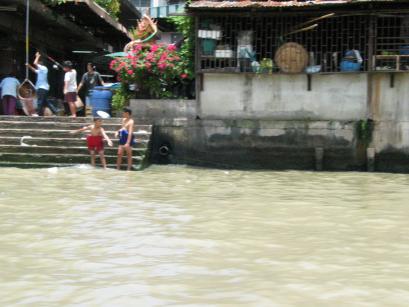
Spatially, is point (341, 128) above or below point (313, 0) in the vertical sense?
below

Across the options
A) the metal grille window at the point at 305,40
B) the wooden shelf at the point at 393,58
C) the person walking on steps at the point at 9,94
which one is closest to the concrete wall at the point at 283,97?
the metal grille window at the point at 305,40

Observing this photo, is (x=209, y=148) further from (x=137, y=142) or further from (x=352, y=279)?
(x=352, y=279)

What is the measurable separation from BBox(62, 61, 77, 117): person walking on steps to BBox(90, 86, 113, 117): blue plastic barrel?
19.0 inches

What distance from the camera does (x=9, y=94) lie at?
14.8 meters

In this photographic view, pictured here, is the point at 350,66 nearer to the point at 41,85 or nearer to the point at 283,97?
the point at 283,97

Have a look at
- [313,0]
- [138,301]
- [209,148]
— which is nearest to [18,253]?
[138,301]

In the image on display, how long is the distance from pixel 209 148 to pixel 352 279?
9.08m

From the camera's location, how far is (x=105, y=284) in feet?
13.7

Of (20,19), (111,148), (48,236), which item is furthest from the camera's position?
(20,19)

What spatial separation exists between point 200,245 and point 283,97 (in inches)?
327

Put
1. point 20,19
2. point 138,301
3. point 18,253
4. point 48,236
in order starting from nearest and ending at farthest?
point 138,301, point 18,253, point 48,236, point 20,19

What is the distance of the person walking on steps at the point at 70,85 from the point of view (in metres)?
14.2

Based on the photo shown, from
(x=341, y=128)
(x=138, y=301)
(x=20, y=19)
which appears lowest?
(x=138, y=301)

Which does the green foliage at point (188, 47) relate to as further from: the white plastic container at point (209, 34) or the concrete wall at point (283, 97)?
the concrete wall at point (283, 97)
